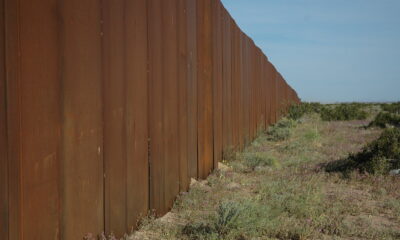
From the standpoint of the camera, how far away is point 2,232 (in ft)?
6.86

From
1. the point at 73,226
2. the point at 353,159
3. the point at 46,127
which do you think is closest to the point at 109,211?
the point at 73,226

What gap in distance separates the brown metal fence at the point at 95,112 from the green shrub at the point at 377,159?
2.30 metres

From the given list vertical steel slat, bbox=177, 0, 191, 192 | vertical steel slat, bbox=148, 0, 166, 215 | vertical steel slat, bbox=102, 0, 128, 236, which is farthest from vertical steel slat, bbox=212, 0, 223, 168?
vertical steel slat, bbox=102, 0, 128, 236

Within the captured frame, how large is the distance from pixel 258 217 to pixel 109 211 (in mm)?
1306

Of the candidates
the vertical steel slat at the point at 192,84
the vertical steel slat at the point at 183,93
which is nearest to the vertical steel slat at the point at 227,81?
the vertical steel slat at the point at 192,84

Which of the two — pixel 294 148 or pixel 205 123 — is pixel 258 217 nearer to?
pixel 205 123

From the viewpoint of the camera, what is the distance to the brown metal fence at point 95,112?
216 cm

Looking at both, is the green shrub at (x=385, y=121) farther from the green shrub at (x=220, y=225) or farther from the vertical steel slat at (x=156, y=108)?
the green shrub at (x=220, y=225)

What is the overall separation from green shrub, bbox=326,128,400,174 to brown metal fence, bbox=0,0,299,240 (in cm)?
230

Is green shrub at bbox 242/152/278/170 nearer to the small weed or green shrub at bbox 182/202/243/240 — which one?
the small weed

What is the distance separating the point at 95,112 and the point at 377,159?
460 centimetres

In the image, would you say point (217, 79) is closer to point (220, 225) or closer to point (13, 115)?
point (220, 225)

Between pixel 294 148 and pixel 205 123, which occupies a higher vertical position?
pixel 205 123

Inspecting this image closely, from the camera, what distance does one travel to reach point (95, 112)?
292 cm
